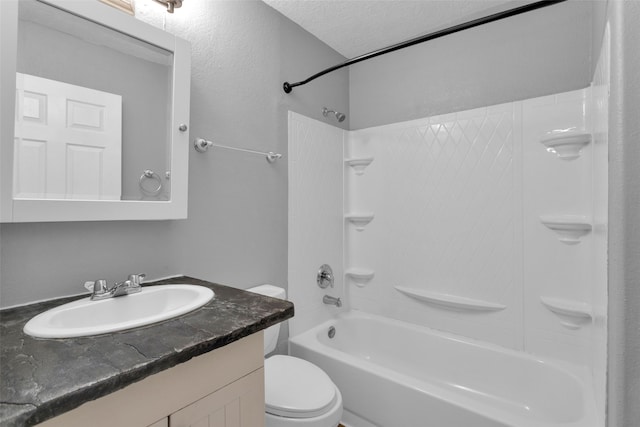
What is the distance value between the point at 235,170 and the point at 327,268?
40.9 inches

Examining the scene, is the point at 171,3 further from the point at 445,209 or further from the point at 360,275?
the point at 360,275

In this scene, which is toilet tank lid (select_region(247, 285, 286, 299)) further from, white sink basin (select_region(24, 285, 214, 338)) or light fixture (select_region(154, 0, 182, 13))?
light fixture (select_region(154, 0, 182, 13))

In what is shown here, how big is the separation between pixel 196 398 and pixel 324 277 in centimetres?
152

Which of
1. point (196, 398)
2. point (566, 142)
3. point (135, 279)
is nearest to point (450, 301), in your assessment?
point (566, 142)

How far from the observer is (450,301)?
2.02m

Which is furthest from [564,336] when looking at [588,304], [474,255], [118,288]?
[118,288]

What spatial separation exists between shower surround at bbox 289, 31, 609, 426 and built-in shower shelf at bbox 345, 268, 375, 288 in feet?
0.04

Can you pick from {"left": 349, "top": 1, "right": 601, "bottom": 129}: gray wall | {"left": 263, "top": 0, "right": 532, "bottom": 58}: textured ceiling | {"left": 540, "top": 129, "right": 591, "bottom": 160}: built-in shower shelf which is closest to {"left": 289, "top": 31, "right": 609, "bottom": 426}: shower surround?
{"left": 540, "top": 129, "right": 591, "bottom": 160}: built-in shower shelf

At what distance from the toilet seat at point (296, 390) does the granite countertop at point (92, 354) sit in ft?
1.68

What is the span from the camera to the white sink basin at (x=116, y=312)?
2.61 feet

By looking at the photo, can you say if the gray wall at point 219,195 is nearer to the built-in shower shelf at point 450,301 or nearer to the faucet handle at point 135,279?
the faucet handle at point 135,279

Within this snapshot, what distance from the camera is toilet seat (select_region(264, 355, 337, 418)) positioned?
1.23m

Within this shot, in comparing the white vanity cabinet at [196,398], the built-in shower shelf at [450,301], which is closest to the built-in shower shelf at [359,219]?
the built-in shower shelf at [450,301]

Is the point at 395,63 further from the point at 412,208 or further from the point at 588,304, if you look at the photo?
Result: the point at 588,304
